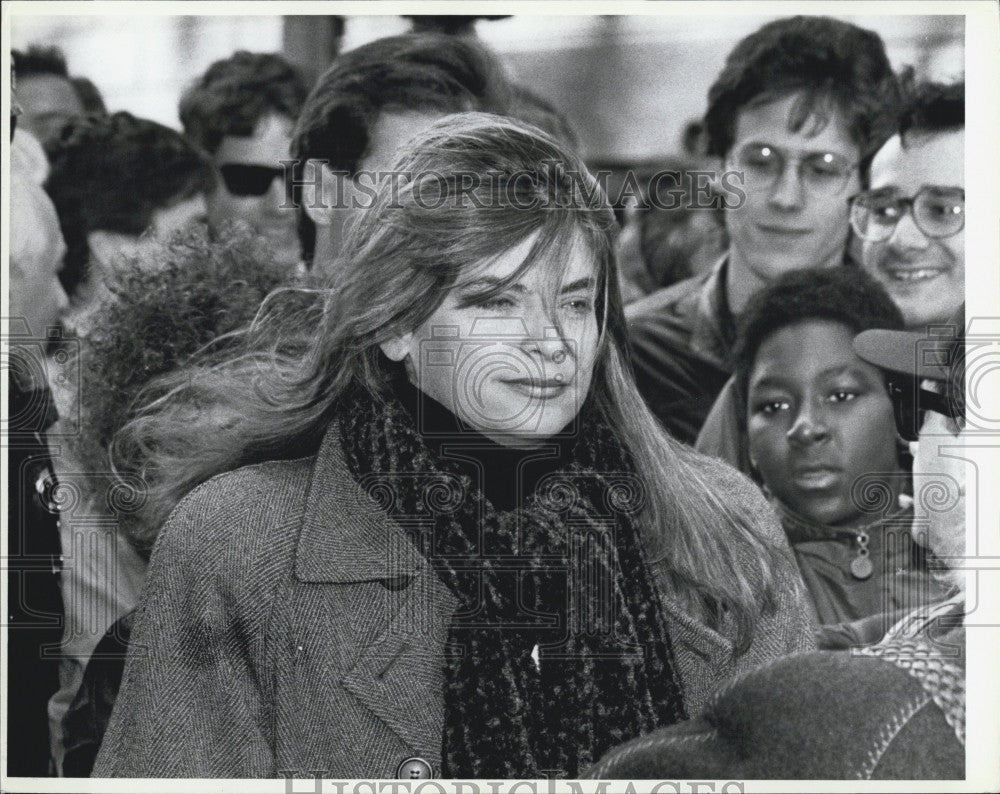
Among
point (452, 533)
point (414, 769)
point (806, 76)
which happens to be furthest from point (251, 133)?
point (414, 769)

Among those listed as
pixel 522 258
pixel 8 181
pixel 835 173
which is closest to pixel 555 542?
pixel 522 258

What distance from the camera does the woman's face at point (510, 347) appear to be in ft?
8.70

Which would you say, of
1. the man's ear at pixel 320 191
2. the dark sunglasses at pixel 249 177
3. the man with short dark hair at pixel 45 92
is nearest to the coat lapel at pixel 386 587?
the man's ear at pixel 320 191

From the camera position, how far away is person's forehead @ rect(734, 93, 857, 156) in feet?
9.33

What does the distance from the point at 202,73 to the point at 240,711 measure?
56.7 inches

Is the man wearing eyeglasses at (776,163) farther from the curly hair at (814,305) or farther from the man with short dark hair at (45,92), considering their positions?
the man with short dark hair at (45,92)

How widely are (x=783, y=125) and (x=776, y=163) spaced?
0.09m

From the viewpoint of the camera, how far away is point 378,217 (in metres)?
2.69

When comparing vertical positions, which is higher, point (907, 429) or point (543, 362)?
point (543, 362)

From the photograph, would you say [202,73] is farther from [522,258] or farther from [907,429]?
[907,429]

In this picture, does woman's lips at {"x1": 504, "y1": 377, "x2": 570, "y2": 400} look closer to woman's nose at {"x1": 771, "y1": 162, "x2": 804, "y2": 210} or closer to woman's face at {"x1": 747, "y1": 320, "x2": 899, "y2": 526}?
woman's face at {"x1": 747, "y1": 320, "x2": 899, "y2": 526}

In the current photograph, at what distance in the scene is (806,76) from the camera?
2850mm

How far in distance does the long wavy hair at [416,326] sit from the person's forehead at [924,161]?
0.65 m

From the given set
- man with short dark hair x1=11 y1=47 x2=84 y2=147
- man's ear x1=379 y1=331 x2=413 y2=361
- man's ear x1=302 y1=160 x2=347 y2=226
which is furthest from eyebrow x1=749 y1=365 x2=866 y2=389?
man with short dark hair x1=11 y1=47 x2=84 y2=147
